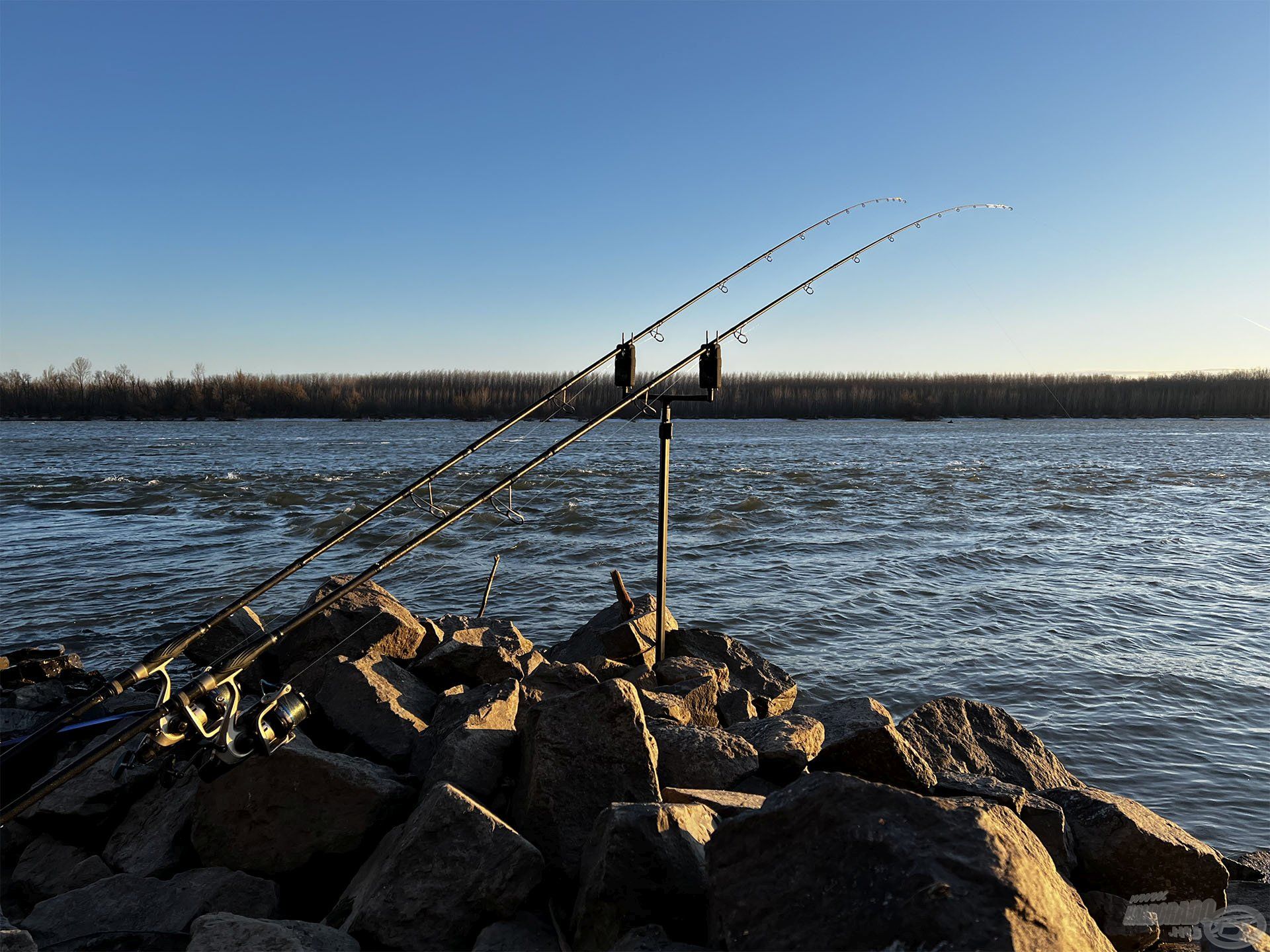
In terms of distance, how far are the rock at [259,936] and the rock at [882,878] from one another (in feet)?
4.04

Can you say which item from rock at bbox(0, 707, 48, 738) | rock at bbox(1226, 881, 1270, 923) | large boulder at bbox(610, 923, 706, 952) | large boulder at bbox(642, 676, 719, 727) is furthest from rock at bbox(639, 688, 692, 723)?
rock at bbox(0, 707, 48, 738)

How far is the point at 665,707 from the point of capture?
4.39 meters

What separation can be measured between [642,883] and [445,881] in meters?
0.74

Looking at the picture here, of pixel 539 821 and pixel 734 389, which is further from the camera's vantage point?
pixel 734 389

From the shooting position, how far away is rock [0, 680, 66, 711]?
554cm

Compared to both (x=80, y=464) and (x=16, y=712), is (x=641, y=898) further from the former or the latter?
(x=80, y=464)

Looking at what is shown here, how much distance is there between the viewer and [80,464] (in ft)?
76.8

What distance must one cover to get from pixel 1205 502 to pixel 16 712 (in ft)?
64.9

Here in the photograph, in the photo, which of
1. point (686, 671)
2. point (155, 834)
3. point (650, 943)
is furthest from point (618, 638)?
point (650, 943)

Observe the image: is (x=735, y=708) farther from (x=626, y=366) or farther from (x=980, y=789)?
(x=626, y=366)

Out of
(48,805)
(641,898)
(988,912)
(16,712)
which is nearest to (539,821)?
(641,898)

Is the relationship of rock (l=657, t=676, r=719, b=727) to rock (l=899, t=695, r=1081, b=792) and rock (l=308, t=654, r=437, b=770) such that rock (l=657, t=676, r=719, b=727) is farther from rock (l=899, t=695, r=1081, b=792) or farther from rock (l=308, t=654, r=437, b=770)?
rock (l=308, t=654, r=437, b=770)

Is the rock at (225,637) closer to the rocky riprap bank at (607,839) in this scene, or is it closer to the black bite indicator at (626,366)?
the rocky riprap bank at (607,839)
